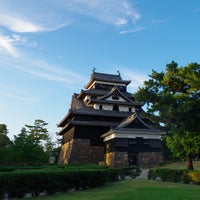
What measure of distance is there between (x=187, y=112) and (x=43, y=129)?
41.0 metres

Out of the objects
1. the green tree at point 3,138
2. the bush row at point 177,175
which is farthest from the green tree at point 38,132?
the bush row at point 177,175

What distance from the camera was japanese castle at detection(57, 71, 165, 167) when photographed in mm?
36219

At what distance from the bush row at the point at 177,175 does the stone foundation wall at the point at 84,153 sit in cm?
1991

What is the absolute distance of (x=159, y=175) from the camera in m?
19.5

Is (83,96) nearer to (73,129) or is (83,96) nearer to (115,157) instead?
(73,129)

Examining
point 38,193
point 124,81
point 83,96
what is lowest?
point 38,193

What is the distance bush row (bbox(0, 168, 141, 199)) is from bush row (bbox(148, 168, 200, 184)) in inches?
188

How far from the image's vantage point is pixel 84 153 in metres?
39.4

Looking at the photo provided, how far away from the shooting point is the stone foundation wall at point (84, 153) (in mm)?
39125

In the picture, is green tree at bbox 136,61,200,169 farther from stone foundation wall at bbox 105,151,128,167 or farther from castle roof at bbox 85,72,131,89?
castle roof at bbox 85,72,131,89

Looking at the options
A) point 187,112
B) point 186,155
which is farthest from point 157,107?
point 186,155

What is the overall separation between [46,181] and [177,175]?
341 inches

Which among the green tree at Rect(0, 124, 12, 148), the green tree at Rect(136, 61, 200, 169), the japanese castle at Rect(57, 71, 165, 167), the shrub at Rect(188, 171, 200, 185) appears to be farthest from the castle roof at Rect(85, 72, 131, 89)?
the shrub at Rect(188, 171, 200, 185)

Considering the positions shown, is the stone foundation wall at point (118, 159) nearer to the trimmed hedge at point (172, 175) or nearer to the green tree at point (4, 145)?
Answer: the trimmed hedge at point (172, 175)
